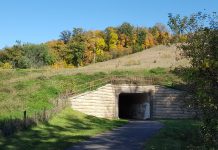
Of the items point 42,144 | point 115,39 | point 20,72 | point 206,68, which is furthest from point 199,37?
point 115,39

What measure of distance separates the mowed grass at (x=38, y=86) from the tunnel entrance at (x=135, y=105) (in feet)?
8.74

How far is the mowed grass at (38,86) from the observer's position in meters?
34.5

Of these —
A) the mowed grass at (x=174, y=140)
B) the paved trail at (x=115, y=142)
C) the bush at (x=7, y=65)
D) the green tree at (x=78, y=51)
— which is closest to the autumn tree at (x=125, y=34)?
the green tree at (x=78, y=51)

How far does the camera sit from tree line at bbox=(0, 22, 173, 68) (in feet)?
340

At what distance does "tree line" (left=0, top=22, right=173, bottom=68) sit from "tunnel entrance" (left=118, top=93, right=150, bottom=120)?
43048mm

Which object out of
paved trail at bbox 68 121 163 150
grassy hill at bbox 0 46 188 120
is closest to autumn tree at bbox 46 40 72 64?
grassy hill at bbox 0 46 188 120

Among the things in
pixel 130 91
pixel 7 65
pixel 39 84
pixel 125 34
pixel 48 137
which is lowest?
pixel 48 137

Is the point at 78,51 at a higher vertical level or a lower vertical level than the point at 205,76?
higher

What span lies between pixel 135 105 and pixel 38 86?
47.2 ft

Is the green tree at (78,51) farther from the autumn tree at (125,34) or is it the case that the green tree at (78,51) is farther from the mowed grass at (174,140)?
the mowed grass at (174,140)

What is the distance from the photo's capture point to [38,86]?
4297 cm

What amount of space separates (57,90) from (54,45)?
7603cm

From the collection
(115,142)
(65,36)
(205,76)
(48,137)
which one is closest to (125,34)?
(65,36)

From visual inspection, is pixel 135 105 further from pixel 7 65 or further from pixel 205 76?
pixel 7 65
